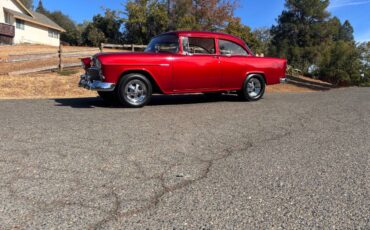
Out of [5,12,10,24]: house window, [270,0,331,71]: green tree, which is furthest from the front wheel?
[270,0,331,71]: green tree

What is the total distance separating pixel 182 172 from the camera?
11.0 feet

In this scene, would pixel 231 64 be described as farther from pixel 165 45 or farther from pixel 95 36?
pixel 95 36

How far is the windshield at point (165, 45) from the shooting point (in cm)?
756

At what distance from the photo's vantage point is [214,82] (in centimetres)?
793

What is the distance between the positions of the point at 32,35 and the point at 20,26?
2.27 metres

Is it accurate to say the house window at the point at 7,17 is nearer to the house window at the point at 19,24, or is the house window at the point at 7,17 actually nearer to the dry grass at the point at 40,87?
the house window at the point at 19,24

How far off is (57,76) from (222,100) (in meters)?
7.42

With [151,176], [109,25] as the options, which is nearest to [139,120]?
[151,176]

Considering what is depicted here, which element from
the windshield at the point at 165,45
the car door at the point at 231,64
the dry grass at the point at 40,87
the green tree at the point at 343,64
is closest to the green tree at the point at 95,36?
the green tree at the point at 343,64

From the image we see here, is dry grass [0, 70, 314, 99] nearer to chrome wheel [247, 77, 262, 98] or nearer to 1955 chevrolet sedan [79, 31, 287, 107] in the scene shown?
1955 chevrolet sedan [79, 31, 287, 107]

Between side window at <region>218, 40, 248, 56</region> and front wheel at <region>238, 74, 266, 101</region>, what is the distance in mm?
650

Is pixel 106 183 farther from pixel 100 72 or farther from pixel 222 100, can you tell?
pixel 222 100

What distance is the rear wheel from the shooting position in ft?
22.9

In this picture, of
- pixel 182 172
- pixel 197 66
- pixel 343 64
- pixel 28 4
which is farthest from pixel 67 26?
pixel 182 172
